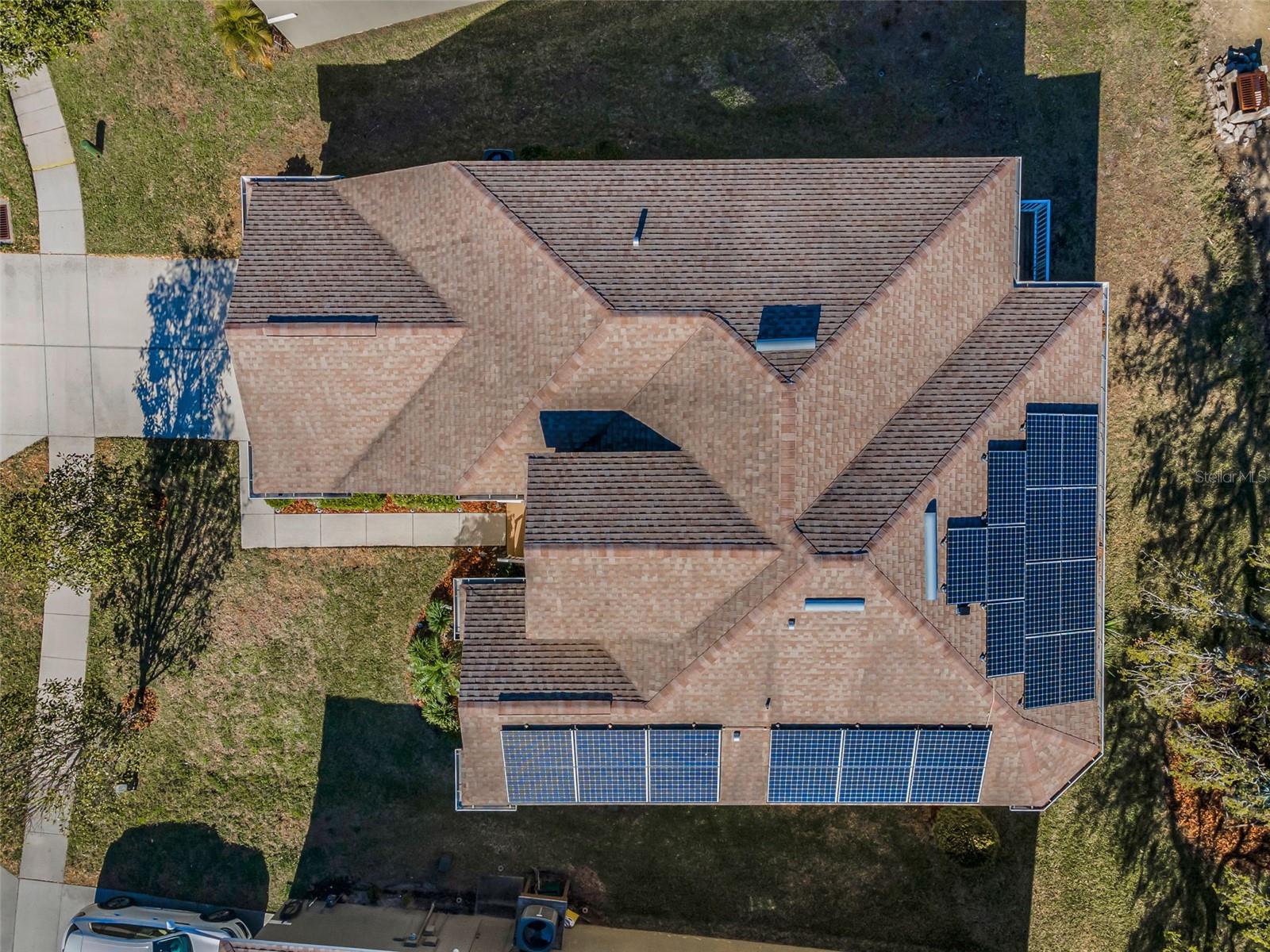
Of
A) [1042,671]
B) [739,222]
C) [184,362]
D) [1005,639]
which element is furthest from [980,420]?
[184,362]

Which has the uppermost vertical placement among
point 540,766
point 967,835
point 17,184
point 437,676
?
point 17,184

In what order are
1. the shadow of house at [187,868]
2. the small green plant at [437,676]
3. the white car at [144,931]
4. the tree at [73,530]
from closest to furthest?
the tree at [73,530], the white car at [144,931], the small green plant at [437,676], the shadow of house at [187,868]

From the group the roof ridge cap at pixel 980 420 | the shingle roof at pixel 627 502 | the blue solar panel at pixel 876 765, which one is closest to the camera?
the roof ridge cap at pixel 980 420

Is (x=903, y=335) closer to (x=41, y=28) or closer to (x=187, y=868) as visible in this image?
(x=41, y=28)

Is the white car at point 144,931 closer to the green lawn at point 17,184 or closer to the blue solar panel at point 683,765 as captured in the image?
the blue solar panel at point 683,765

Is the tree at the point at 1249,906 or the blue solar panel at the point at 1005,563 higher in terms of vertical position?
the blue solar panel at the point at 1005,563

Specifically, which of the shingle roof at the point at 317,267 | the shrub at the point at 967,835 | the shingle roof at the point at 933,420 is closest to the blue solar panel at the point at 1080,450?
the shingle roof at the point at 933,420
